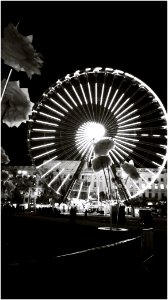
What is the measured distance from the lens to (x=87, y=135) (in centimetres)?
2528

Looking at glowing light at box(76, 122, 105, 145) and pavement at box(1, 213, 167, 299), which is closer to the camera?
pavement at box(1, 213, 167, 299)

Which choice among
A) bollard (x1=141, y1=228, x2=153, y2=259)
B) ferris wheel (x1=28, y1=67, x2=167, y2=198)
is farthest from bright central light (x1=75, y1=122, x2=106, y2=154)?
bollard (x1=141, y1=228, x2=153, y2=259)

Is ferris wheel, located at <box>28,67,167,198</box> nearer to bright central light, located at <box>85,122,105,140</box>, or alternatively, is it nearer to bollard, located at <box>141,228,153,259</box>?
bright central light, located at <box>85,122,105,140</box>

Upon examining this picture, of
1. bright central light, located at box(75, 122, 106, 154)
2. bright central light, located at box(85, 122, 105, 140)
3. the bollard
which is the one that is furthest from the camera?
bright central light, located at box(75, 122, 106, 154)

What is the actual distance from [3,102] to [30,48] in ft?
2.36

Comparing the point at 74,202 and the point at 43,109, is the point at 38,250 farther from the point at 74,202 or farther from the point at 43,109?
the point at 74,202

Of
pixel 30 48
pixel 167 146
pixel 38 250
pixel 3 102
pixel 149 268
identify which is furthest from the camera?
pixel 167 146

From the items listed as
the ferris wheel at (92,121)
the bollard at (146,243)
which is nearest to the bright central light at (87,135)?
the ferris wheel at (92,121)

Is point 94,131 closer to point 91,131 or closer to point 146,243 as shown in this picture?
point 91,131

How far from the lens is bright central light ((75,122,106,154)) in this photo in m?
24.6

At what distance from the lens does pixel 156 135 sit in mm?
25031

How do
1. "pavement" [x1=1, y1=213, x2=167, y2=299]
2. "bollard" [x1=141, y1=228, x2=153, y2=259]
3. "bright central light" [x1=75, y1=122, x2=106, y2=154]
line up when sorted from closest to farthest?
"pavement" [x1=1, y1=213, x2=167, y2=299] → "bollard" [x1=141, y1=228, x2=153, y2=259] → "bright central light" [x1=75, y1=122, x2=106, y2=154]

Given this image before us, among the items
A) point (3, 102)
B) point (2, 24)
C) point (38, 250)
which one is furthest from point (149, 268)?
point (2, 24)

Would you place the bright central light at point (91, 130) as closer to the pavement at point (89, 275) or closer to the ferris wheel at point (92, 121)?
the ferris wheel at point (92, 121)
